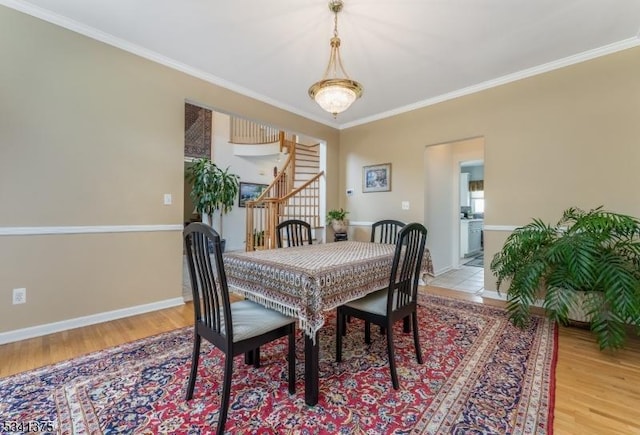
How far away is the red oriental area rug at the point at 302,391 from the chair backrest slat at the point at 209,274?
48cm

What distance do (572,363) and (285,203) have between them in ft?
13.8

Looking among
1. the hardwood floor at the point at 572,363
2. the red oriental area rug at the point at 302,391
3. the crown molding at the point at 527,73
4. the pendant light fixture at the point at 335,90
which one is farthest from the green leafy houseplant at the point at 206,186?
the pendant light fixture at the point at 335,90

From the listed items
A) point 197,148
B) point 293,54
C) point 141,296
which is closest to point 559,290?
point 293,54

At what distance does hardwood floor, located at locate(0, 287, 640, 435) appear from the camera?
56.1 inches

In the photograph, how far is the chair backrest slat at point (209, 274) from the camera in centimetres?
133

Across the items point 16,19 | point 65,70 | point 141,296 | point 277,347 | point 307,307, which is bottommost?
point 277,347

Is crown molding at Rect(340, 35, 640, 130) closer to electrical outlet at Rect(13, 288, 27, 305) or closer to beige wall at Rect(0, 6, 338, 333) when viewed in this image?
beige wall at Rect(0, 6, 338, 333)

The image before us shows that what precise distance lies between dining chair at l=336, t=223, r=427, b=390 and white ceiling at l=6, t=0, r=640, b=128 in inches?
72.1

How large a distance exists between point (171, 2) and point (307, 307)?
254 centimetres

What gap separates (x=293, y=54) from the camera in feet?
9.42

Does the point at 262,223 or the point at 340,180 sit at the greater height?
the point at 340,180

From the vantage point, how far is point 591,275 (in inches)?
85.0

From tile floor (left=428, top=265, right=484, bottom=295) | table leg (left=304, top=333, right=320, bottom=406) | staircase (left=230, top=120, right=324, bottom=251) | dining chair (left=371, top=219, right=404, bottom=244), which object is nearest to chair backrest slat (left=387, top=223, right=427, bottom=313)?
table leg (left=304, top=333, right=320, bottom=406)

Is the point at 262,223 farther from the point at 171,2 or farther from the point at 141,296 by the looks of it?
the point at 171,2
